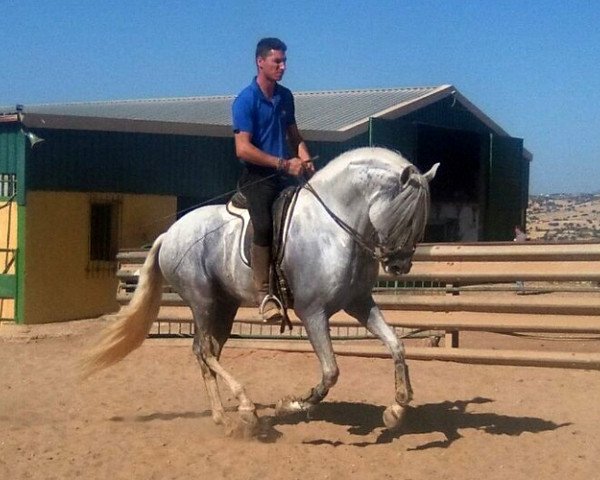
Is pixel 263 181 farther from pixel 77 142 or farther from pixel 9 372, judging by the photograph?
pixel 77 142

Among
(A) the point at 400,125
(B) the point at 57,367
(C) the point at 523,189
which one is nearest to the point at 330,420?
(B) the point at 57,367

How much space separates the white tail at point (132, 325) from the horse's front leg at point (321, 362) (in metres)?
2.07

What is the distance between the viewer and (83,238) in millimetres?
17531

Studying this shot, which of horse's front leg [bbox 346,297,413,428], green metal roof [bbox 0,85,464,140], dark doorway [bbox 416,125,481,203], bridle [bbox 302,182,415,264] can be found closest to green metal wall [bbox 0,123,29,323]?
green metal roof [bbox 0,85,464,140]

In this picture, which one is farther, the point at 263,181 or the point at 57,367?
the point at 57,367

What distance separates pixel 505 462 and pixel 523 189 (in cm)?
2326

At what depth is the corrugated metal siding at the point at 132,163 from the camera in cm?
1692

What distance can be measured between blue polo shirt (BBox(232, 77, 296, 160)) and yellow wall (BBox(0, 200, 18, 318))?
982 centimetres

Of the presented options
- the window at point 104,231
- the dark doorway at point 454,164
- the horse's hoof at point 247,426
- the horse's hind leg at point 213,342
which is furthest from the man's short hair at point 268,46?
the dark doorway at point 454,164

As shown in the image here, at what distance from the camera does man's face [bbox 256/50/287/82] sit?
7.68m

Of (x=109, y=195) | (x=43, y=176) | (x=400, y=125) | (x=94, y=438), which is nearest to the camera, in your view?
(x=94, y=438)

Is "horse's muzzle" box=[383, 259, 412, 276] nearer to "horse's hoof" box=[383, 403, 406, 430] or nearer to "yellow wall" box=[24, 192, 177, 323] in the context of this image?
"horse's hoof" box=[383, 403, 406, 430]

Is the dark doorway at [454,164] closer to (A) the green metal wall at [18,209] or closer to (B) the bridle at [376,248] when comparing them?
(A) the green metal wall at [18,209]

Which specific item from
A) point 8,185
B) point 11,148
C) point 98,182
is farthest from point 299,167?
point 98,182
